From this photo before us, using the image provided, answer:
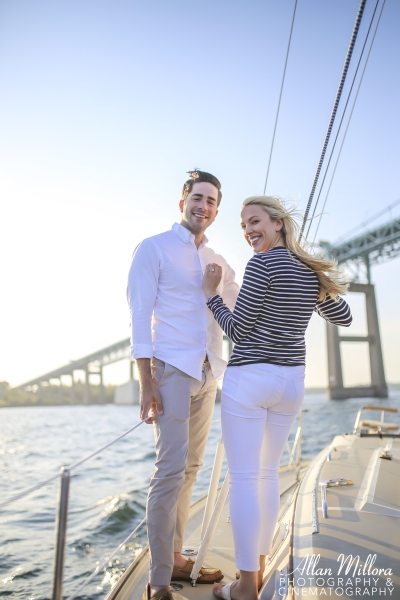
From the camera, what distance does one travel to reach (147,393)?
4.69 ft

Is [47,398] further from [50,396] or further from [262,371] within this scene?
[262,371]

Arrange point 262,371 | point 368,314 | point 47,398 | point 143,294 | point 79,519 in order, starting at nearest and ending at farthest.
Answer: point 262,371
point 143,294
point 79,519
point 368,314
point 47,398

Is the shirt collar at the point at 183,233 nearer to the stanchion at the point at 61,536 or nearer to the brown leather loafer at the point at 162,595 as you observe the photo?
the stanchion at the point at 61,536

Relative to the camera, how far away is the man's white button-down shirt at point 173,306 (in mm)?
1498

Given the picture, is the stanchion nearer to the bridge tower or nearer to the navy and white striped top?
the navy and white striped top

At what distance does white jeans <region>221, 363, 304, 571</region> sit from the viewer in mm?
1279

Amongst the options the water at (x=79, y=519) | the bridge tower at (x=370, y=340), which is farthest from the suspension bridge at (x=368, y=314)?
the water at (x=79, y=519)

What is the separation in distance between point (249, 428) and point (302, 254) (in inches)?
19.8

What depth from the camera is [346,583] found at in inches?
40.0

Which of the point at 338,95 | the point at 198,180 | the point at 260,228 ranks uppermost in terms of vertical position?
the point at 338,95

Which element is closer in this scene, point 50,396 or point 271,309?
point 271,309

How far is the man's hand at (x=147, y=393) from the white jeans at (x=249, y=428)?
22 centimetres

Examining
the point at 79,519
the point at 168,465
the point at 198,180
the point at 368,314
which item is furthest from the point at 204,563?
the point at 368,314

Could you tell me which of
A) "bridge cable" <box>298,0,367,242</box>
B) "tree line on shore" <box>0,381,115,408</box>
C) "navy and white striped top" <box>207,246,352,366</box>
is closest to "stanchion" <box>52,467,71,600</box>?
"navy and white striped top" <box>207,246,352,366</box>
